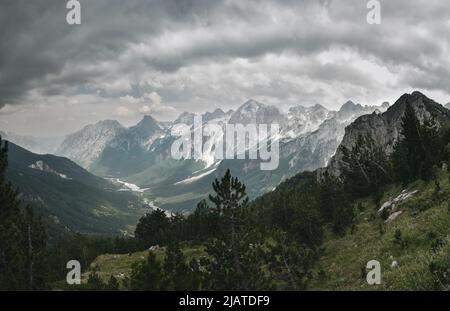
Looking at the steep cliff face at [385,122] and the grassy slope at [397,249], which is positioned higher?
the steep cliff face at [385,122]

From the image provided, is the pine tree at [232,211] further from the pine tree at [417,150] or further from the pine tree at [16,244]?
the pine tree at [417,150]

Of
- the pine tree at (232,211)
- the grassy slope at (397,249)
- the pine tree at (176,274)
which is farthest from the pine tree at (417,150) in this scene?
the pine tree at (176,274)

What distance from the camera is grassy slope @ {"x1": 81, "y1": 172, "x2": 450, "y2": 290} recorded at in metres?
21.0

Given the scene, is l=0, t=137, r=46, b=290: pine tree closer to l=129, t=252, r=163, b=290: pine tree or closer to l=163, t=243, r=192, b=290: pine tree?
l=163, t=243, r=192, b=290: pine tree

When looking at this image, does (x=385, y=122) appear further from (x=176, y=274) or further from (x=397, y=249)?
(x=176, y=274)

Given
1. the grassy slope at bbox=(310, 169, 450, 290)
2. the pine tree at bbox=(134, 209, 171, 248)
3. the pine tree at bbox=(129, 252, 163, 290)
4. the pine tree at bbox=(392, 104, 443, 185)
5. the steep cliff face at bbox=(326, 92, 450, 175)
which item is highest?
the steep cliff face at bbox=(326, 92, 450, 175)

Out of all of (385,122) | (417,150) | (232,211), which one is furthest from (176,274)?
(385,122)

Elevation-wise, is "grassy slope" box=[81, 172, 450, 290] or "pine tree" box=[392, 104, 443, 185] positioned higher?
"pine tree" box=[392, 104, 443, 185]

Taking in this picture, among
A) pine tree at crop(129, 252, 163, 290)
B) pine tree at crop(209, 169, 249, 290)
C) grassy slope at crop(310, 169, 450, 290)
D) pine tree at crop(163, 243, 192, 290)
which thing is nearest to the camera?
grassy slope at crop(310, 169, 450, 290)

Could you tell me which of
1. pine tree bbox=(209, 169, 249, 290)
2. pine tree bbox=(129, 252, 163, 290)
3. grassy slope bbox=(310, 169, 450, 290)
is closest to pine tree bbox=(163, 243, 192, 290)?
pine tree bbox=(129, 252, 163, 290)

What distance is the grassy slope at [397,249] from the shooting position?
2104 cm

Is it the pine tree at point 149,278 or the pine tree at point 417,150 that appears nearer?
the pine tree at point 149,278

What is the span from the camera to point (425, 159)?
50.2 m
